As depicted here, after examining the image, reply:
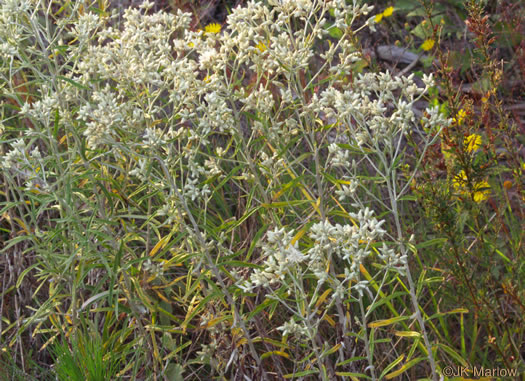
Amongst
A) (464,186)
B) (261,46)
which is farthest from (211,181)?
(464,186)

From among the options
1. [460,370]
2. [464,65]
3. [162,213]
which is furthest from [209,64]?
[464,65]

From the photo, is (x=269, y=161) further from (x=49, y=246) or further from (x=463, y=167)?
(x=49, y=246)

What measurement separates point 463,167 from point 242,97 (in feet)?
2.85

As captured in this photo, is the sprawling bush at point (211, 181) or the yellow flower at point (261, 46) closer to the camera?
the sprawling bush at point (211, 181)

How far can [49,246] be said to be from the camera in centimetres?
236

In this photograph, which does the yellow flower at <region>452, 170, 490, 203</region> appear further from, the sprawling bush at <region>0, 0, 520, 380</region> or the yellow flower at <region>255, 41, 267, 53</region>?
the yellow flower at <region>255, 41, 267, 53</region>

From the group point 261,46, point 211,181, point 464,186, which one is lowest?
point 464,186

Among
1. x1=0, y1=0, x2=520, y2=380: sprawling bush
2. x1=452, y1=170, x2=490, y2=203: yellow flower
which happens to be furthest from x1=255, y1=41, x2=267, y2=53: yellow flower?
x1=452, y1=170, x2=490, y2=203: yellow flower

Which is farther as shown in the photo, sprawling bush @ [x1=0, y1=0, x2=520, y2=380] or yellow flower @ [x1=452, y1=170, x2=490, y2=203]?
yellow flower @ [x1=452, y1=170, x2=490, y2=203]

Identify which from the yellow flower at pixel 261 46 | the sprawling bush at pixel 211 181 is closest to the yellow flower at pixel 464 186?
the sprawling bush at pixel 211 181

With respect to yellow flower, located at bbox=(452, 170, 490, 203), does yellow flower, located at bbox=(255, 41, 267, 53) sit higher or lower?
higher

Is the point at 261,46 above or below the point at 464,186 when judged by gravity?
above

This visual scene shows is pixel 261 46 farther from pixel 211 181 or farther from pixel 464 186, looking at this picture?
pixel 464 186

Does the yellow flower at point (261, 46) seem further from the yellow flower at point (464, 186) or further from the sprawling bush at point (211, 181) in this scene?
the yellow flower at point (464, 186)
